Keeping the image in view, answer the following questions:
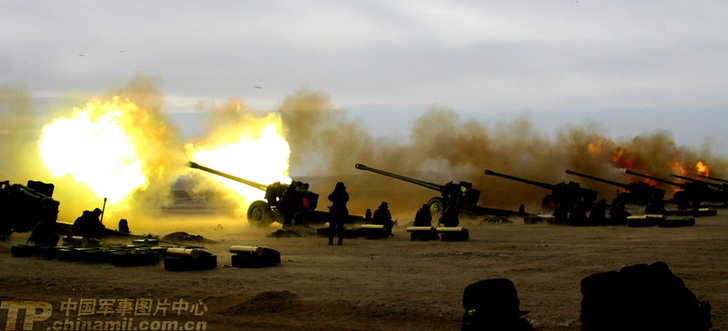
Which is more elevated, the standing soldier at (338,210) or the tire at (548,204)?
the tire at (548,204)

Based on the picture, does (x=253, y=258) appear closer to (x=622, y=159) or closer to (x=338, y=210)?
(x=338, y=210)

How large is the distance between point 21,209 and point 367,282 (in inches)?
437

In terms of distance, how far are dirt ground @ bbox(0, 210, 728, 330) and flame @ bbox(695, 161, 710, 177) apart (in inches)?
1792

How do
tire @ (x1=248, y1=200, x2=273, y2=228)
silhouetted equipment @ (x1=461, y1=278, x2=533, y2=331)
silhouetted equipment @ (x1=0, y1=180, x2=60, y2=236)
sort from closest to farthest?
1. silhouetted equipment @ (x1=461, y1=278, x2=533, y2=331)
2. silhouetted equipment @ (x1=0, y1=180, x2=60, y2=236)
3. tire @ (x1=248, y1=200, x2=273, y2=228)

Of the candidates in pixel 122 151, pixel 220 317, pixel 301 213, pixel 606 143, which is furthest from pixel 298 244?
pixel 606 143

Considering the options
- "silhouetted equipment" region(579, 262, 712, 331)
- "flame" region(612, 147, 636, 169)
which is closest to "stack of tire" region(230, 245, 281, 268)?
"silhouetted equipment" region(579, 262, 712, 331)

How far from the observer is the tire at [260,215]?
2364 centimetres

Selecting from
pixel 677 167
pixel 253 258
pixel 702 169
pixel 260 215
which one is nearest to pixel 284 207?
pixel 260 215

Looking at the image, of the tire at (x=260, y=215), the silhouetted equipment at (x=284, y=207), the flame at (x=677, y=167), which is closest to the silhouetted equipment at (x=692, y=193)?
the flame at (x=677, y=167)

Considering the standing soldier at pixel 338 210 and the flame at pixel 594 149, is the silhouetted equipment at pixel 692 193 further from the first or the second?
the standing soldier at pixel 338 210

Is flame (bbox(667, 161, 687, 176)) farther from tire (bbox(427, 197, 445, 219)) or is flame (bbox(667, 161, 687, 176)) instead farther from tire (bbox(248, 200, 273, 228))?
tire (bbox(248, 200, 273, 228))

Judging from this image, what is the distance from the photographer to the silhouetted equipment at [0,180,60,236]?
53.0ft

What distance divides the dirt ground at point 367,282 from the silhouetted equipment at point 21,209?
928mm

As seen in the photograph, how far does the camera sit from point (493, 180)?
4419cm
